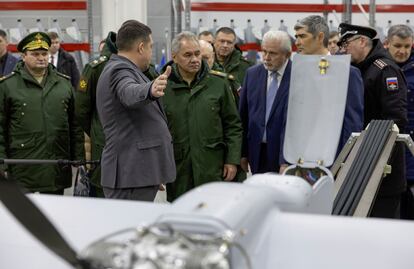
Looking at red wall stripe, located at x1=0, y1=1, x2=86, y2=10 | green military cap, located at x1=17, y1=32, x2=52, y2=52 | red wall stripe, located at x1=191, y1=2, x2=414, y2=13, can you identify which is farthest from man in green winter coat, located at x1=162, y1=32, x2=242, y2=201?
red wall stripe, located at x1=0, y1=1, x2=86, y2=10

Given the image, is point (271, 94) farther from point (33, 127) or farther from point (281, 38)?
point (33, 127)

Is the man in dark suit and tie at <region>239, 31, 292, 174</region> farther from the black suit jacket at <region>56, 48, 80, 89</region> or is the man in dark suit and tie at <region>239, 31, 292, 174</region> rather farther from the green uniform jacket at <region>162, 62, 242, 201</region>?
the black suit jacket at <region>56, 48, 80, 89</region>

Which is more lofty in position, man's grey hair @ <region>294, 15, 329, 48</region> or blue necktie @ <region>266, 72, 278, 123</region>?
man's grey hair @ <region>294, 15, 329, 48</region>

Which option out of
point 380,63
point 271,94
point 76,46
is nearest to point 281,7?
point 76,46

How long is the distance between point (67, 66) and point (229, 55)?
2158mm

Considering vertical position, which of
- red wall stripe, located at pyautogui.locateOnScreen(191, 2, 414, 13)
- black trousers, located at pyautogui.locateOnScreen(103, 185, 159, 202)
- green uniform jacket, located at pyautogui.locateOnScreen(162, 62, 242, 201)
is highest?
red wall stripe, located at pyautogui.locateOnScreen(191, 2, 414, 13)

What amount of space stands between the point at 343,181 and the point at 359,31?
199 cm

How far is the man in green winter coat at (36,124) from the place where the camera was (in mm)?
4426

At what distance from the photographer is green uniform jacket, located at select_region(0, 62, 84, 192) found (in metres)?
4.43

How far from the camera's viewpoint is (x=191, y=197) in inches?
46.8

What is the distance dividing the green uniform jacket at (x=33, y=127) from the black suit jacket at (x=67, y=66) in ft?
11.1

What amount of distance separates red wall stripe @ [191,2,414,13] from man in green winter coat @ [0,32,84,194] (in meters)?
4.80

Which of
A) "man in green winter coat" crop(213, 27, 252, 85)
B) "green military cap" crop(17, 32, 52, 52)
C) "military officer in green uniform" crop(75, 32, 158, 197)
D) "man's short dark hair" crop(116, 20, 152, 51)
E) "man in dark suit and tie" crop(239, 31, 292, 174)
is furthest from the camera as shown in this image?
"man in green winter coat" crop(213, 27, 252, 85)

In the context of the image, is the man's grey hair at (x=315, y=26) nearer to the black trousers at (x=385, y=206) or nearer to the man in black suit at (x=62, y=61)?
the black trousers at (x=385, y=206)
